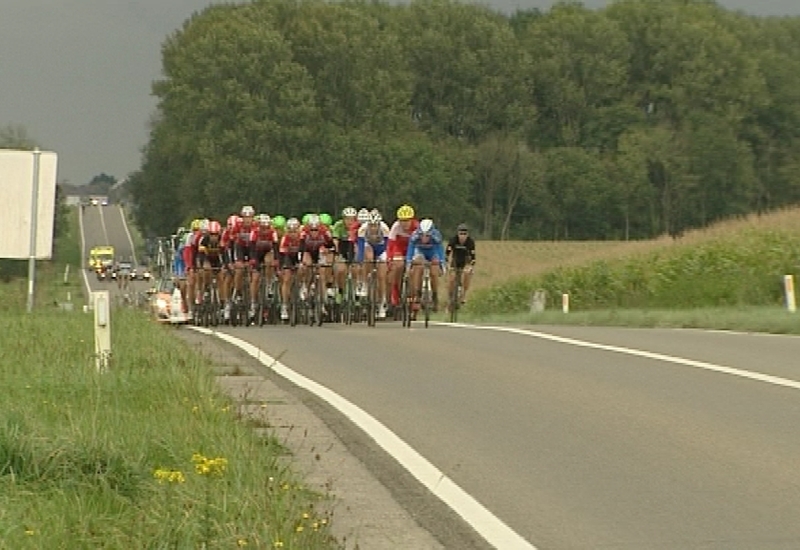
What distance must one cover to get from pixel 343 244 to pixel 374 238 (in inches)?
48.1

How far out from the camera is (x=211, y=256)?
30.3 m

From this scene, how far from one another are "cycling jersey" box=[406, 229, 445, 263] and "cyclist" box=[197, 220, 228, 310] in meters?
5.12

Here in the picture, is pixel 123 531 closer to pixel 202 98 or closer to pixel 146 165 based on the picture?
pixel 202 98

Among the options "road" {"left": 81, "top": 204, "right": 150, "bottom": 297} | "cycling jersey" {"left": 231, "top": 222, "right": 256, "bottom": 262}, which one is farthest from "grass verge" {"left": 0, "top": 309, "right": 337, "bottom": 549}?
"road" {"left": 81, "top": 204, "right": 150, "bottom": 297}

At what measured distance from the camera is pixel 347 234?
2950 cm

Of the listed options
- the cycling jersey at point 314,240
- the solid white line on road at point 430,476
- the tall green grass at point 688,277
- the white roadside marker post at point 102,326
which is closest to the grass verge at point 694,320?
the cycling jersey at point 314,240

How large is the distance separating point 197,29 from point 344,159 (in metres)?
12.8

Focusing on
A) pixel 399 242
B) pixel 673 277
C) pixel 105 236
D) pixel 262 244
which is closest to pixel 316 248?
pixel 262 244

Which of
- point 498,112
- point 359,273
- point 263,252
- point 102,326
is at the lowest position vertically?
point 102,326

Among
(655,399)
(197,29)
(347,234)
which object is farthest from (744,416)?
Answer: (197,29)

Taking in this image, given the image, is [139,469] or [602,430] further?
[602,430]

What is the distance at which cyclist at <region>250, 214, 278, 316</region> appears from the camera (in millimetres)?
29094

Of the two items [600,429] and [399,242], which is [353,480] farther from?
[399,242]

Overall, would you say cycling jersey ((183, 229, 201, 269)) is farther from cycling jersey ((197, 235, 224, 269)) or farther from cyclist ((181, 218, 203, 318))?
cycling jersey ((197, 235, 224, 269))
